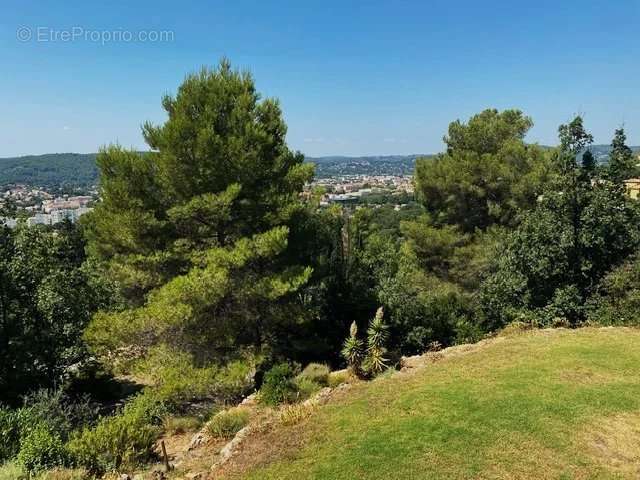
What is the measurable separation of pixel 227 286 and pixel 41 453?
5115mm

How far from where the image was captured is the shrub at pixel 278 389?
9.88 meters

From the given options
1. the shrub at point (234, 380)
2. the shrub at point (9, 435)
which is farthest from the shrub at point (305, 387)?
the shrub at point (9, 435)

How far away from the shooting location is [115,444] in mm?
7680

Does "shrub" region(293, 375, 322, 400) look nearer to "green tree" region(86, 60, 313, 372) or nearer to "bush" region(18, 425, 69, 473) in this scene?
"green tree" region(86, 60, 313, 372)

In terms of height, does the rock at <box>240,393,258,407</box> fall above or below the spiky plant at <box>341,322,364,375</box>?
below

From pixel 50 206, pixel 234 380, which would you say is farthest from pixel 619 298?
pixel 50 206

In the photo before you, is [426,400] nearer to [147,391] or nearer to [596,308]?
A: [147,391]

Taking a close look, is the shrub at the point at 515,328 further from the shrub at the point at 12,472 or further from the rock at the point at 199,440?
the shrub at the point at 12,472

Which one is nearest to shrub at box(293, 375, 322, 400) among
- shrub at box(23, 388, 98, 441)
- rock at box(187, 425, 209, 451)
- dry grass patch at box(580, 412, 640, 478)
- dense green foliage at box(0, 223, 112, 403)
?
rock at box(187, 425, 209, 451)

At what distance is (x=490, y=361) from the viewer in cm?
1088

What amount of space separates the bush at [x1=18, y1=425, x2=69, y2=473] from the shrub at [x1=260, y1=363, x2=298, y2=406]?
3.89 metres

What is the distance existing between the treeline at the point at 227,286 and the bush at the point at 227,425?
95 cm

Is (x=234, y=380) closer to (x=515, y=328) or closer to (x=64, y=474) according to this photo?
(x=64, y=474)

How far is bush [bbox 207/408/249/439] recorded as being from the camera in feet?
29.2
